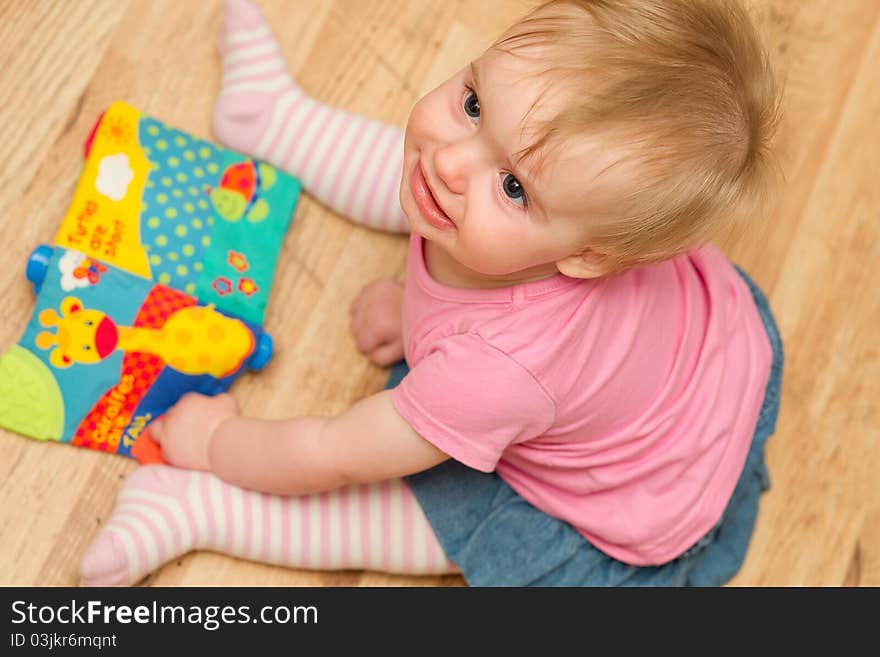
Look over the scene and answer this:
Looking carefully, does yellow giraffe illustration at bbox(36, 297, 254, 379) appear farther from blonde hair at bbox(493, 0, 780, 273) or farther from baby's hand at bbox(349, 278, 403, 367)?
blonde hair at bbox(493, 0, 780, 273)

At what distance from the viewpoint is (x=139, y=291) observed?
92 centimetres

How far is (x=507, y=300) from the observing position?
0.77 meters

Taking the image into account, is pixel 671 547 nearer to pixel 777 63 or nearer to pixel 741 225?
pixel 741 225

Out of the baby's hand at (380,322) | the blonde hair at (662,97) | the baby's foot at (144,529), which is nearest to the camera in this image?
the blonde hair at (662,97)

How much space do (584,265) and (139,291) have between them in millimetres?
422

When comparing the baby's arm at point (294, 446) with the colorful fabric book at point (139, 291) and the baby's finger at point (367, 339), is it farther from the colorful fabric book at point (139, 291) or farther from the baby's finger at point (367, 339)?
the baby's finger at point (367, 339)

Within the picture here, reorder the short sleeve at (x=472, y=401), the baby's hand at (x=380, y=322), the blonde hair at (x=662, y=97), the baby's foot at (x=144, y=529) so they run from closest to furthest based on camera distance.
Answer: the blonde hair at (x=662, y=97)
the short sleeve at (x=472, y=401)
the baby's foot at (x=144, y=529)
the baby's hand at (x=380, y=322)

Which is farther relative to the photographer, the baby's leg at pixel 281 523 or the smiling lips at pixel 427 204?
the baby's leg at pixel 281 523

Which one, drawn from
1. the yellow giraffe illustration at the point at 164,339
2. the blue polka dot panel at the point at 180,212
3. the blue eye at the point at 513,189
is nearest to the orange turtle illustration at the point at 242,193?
the blue polka dot panel at the point at 180,212

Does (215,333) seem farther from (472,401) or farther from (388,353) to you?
(472,401)

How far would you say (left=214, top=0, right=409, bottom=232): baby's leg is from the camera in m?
1.00

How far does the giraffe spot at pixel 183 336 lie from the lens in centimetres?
91

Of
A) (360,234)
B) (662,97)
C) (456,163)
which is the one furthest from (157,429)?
(662,97)
